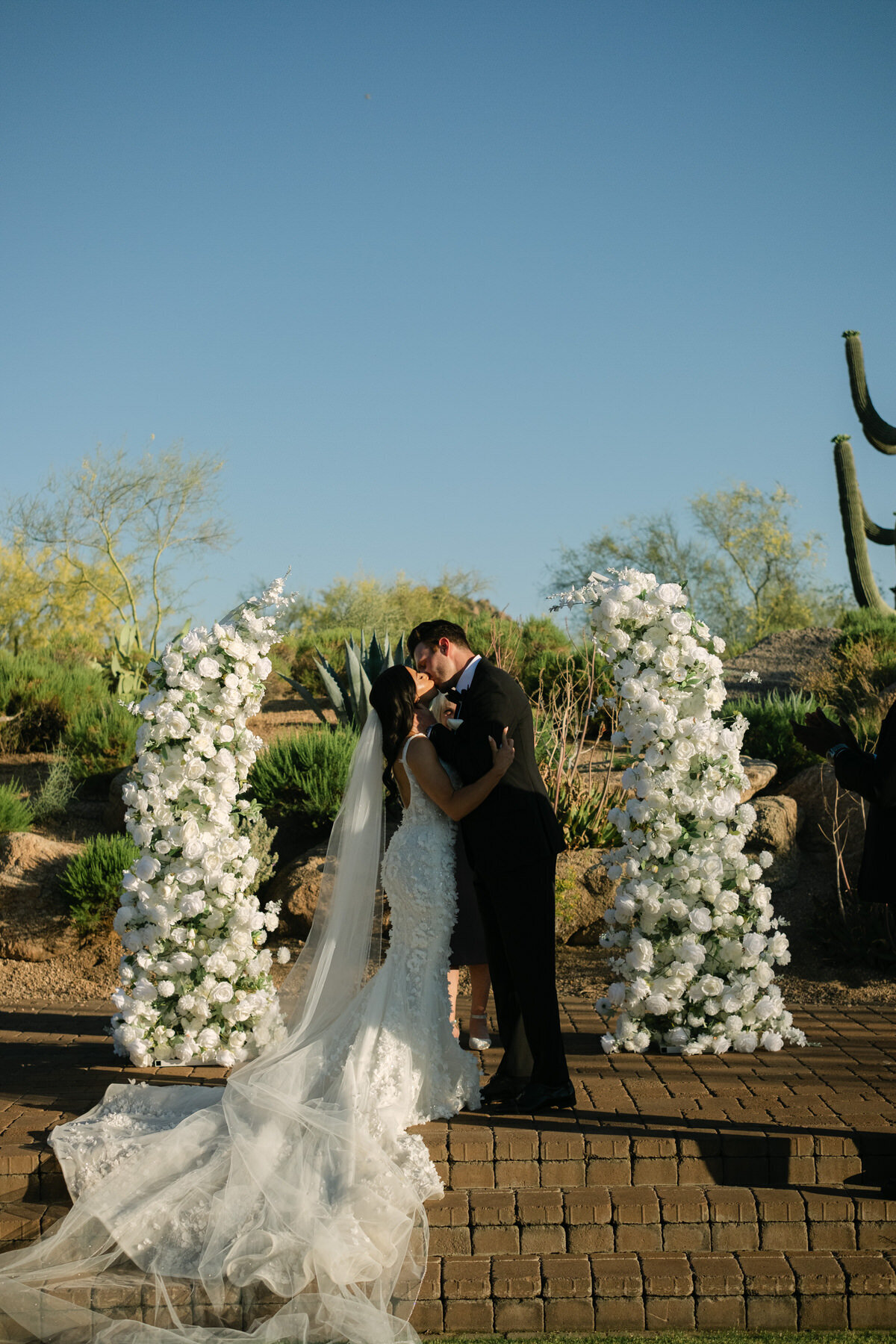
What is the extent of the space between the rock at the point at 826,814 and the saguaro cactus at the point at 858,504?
8394 millimetres

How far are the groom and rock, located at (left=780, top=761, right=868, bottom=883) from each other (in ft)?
15.0

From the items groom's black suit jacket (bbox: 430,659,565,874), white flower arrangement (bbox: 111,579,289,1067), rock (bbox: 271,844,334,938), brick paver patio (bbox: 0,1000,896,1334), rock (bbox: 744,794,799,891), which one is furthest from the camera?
rock (bbox: 744,794,799,891)

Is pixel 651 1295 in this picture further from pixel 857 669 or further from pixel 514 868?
pixel 857 669

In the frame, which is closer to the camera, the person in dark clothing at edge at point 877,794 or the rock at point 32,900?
the person in dark clothing at edge at point 877,794

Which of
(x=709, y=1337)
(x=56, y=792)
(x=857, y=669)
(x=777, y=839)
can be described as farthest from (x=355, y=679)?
(x=857, y=669)

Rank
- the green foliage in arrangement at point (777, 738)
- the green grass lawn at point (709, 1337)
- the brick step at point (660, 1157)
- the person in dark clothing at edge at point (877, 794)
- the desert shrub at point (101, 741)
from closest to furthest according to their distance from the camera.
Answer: the green grass lawn at point (709, 1337) < the brick step at point (660, 1157) < the person in dark clothing at edge at point (877, 794) < the green foliage in arrangement at point (777, 738) < the desert shrub at point (101, 741)

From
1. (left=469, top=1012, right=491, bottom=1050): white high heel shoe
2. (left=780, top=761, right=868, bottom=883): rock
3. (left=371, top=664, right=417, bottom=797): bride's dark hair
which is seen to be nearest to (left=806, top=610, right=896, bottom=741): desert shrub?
(left=780, top=761, right=868, bottom=883): rock

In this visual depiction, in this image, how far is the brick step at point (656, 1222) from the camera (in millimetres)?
3689

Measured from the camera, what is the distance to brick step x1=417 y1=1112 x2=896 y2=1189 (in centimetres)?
391

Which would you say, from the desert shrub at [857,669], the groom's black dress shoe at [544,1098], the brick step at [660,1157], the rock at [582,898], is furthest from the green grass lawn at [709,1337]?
the desert shrub at [857,669]

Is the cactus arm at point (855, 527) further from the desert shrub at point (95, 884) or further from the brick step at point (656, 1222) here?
the brick step at point (656, 1222)

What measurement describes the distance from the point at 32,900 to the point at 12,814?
1.05 metres

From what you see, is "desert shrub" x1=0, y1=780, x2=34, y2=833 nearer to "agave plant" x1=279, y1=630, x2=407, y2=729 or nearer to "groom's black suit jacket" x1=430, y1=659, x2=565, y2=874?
"agave plant" x1=279, y1=630, x2=407, y2=729

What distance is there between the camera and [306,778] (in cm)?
866
